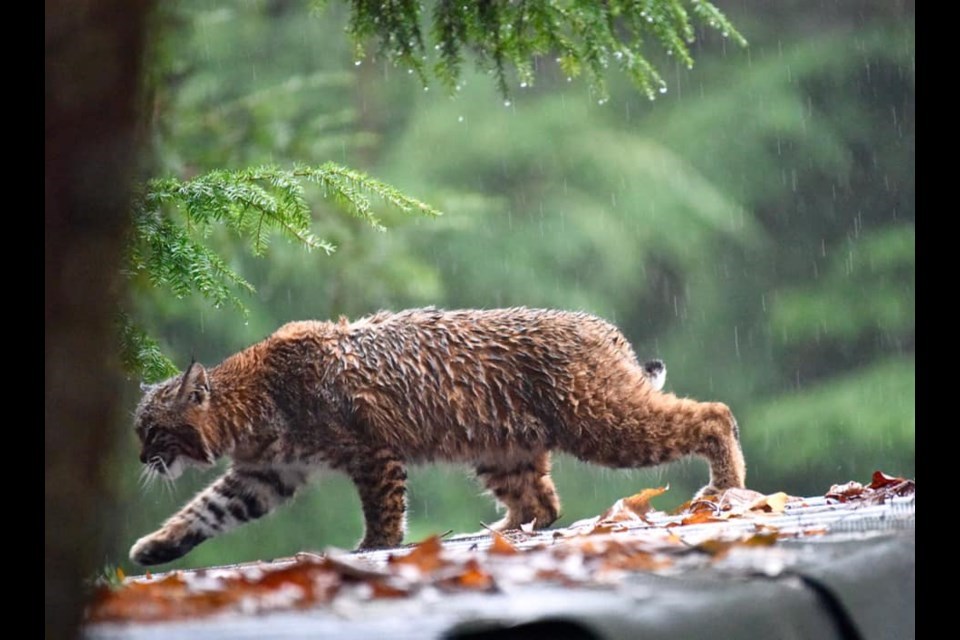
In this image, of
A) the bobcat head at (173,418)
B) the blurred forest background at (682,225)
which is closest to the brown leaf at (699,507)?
the bobcat head at (173,418)

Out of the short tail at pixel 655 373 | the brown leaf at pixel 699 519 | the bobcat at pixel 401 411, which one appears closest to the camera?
the brown leaf at pixel 699 519

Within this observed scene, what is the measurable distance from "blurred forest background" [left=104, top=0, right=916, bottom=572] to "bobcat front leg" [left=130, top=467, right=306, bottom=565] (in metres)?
6.52

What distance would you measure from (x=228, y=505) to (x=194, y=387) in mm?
643

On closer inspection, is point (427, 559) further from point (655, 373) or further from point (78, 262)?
point (655, 373)

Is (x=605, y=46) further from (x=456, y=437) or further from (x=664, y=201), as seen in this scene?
(x=664, y=201)

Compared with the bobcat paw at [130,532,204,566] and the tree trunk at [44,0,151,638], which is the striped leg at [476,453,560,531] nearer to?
the bobcat paw at [130,532,204,566]

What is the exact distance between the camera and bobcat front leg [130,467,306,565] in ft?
19.1

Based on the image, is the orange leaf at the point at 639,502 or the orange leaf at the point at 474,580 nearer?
the orange leaf at the point at 474,580

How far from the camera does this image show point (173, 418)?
18.4 feet

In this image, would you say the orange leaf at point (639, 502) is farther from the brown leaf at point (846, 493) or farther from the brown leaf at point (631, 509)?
the brown leaf at point (846, 493)

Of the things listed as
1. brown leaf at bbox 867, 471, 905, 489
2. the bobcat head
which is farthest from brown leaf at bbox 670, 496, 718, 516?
the bobcat head

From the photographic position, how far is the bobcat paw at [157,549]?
18.7 feet

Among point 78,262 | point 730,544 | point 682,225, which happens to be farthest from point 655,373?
point 682,225
